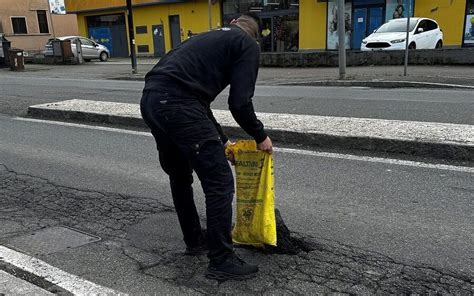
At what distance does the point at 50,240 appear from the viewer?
12.1 ft

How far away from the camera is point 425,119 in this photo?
7379 millimetres

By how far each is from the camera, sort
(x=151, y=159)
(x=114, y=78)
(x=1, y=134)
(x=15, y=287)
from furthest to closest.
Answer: (x=114, y=78), (x=1, y=134), (x=151, y=159), (x=15, y=287)

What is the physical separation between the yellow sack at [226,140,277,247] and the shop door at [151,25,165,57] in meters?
29.5

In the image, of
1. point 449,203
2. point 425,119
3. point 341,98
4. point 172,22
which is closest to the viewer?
point 449,203

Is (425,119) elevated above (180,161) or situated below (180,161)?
below

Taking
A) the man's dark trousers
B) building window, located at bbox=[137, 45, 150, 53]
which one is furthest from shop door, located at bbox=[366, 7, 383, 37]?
the man's dark trousers

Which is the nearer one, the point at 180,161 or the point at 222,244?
the point at 222,244

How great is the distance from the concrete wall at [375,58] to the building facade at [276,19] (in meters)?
1.64

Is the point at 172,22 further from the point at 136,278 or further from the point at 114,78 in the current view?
the point at 136,278

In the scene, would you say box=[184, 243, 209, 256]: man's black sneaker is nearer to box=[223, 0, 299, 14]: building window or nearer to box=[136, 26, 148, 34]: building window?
box=[223, 0, 299, 14]: building window

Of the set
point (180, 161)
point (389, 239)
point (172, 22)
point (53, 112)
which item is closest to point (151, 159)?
point (180, 161)

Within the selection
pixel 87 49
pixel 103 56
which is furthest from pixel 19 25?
pixel 87 49

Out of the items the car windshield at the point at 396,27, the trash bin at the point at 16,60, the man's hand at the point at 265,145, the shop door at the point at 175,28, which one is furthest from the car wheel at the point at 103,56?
the man's hand at the point at 265,145

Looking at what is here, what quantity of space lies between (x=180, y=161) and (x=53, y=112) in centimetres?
698
